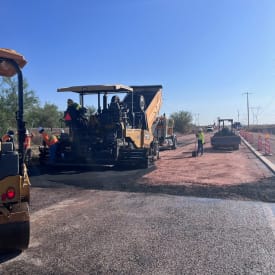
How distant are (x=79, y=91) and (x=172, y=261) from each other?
10888 mm

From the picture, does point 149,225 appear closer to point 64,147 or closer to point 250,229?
point 250,229

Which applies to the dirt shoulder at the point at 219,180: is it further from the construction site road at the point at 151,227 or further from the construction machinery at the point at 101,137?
the construction machinery at the point at 101,137

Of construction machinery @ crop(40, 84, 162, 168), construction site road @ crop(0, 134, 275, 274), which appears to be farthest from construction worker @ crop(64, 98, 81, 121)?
construction site road @ crop(0, 134, 275, 274)

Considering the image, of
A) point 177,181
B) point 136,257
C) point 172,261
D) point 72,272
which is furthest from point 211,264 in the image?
point 177,181

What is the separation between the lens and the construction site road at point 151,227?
14.4 ft

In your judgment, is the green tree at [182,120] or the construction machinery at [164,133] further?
the green tree at [182,120]

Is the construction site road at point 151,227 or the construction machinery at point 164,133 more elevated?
the construction machinery at point 164,133

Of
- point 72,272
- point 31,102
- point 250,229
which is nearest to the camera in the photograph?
point 72,272

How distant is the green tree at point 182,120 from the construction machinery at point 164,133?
50.8 meters

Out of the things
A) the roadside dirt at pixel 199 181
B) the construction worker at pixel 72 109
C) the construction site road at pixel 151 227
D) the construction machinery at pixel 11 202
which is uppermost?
the construction worker at pixel 72 109

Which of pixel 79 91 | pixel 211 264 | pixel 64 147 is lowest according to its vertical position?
pixel 211 264

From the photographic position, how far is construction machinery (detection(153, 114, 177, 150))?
21.4 meters

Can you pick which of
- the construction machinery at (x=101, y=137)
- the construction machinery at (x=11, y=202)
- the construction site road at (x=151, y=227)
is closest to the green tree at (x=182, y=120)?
the construction machinery at (x=101, y=137)

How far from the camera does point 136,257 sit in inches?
182
